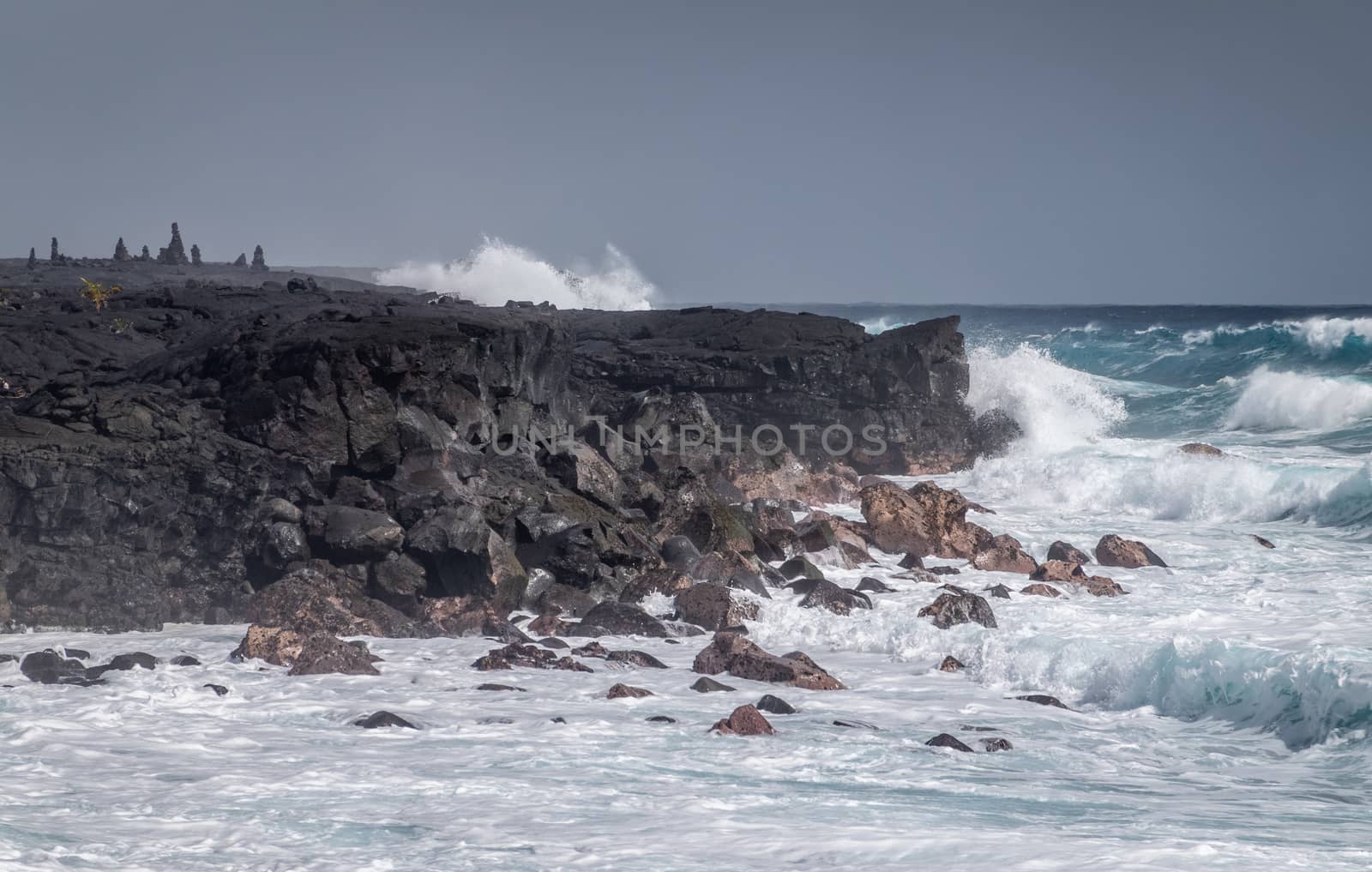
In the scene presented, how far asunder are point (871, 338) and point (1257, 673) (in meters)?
20.9

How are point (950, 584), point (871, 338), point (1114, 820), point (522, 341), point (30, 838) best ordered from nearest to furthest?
point (30, 838), point (1114, 820), point (950, 584), point (522, 341), point (871, 338)

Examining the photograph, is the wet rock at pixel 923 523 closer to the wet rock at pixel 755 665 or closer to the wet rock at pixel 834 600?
the wet rock at pixel 834 600

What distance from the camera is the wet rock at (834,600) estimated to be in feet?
50.3

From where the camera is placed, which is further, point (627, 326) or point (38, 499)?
point (627, 326)

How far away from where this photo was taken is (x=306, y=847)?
7312 mm

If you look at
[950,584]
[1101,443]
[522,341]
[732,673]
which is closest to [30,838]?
[732,673]

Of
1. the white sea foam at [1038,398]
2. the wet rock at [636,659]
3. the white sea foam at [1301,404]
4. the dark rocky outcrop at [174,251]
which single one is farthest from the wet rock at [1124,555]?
the dark rocky outcrop at [174,251]

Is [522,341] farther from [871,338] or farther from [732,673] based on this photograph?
[871,338]

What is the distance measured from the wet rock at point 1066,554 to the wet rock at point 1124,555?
27 centimetres

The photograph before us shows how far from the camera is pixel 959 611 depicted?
14484 mm

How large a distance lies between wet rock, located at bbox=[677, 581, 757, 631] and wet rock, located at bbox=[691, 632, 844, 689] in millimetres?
1909

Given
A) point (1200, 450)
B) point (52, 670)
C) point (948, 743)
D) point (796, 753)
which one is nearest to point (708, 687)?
point (796, 753)

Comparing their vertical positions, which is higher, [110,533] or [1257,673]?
[110,533]

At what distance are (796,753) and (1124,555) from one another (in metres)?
10.8
